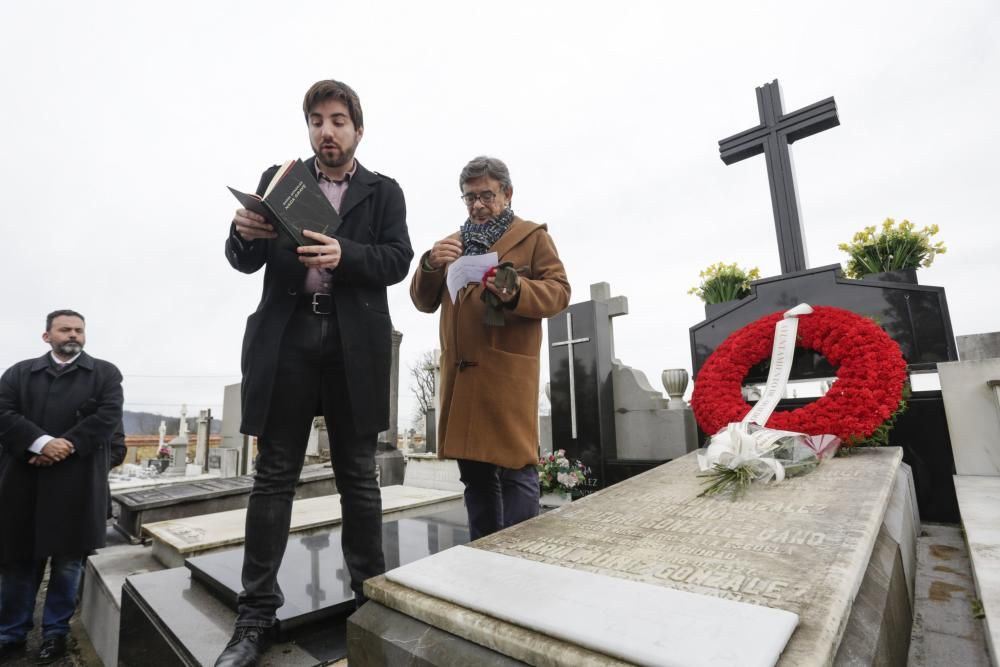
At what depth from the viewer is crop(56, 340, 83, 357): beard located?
3469 millimetres

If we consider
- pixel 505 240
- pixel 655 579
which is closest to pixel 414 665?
pixel 655 579

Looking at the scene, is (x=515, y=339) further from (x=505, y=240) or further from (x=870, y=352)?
(x=870, y=352)

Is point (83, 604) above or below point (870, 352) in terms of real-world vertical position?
below

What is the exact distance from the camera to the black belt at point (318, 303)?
1.70m

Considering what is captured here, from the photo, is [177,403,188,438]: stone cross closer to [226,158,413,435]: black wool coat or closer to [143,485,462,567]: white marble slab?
[143,485,462,567]: white marble slab

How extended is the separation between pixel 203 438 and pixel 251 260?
1486 centimetres

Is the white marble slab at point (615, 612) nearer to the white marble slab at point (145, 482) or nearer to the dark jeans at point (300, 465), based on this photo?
the dark jeans at point (300, 465)

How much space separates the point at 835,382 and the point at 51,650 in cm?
505

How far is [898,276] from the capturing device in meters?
4.18

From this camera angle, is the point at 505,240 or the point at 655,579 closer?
the point at 655,579

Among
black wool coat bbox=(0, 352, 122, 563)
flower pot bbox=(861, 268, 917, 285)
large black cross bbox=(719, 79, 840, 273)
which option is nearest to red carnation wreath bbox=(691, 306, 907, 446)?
flower pot bbox=(861, 268, 917, 285)

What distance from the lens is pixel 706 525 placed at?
1.69m

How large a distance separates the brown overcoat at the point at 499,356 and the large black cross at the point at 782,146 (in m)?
3.70

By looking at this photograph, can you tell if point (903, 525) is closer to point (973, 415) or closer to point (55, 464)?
point (973, 415)
